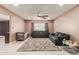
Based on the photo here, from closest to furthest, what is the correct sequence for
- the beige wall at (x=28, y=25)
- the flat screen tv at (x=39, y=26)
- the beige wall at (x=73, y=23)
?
the beige wall at (x=73, y=23) < the beige wall at (x=28, y=25) < the flat screen tv at (x=39, y=26)

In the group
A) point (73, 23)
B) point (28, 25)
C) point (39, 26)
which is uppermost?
point (28, 25)

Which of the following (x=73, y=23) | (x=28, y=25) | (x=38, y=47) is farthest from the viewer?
(x=28, y=25)

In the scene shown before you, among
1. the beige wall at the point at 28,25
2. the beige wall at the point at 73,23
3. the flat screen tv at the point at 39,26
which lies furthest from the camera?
the flat screen tv at the point at 39,26

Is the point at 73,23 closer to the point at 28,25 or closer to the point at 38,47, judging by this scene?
the point at 38,47

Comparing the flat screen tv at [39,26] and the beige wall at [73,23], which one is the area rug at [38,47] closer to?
the beige wall at [73,23]

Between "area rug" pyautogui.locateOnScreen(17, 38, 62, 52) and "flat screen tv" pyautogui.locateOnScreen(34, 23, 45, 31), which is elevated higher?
"flat screen tv" pyautogui.locateOnScreen(34, 23, 45, 31)

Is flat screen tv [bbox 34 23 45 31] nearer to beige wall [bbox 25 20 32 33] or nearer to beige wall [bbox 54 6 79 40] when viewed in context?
beige wall [bbox 25 20 32 33]

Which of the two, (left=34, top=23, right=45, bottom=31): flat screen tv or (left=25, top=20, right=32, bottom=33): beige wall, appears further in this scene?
(left=34, top=23, right=45, bottom=31): flat screen tv

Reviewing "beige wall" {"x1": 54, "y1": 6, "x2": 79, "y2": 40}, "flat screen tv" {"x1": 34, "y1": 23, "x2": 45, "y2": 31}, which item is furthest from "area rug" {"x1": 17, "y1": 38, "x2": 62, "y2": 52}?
"flat screen tv" {"x1": 34, "y1": 23, "x2": 45, "y2": 31}

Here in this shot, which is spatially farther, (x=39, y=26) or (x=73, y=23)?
(x=39, y=26)

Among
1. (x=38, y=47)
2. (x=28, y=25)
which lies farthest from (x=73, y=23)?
(x=28, y=25)

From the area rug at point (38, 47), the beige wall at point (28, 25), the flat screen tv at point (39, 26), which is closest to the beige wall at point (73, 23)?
the area rug at point (38, 47)

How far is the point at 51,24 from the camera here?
40.1 feet
